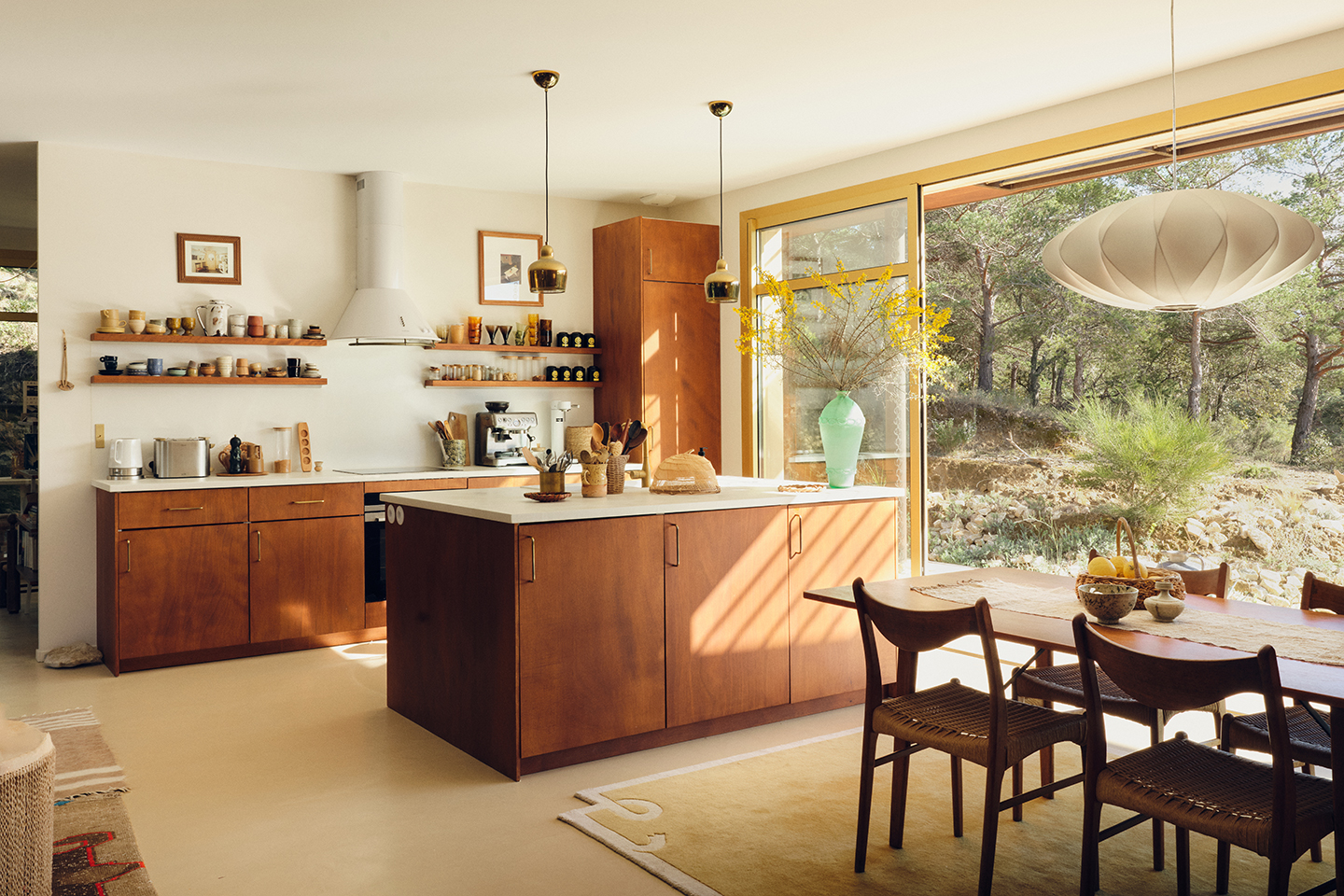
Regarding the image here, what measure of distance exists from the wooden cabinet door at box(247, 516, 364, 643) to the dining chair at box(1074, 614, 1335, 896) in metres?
4.22

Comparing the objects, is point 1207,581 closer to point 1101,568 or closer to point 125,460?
point 1101,568

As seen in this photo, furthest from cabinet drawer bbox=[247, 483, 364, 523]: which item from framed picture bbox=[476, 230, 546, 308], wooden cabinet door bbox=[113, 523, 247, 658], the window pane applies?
the window pane

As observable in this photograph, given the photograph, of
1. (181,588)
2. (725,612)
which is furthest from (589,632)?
(181,588)

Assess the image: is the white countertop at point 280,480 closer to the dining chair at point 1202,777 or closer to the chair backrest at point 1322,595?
the dining chair at point 1202,777

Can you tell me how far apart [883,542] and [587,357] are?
316 cm

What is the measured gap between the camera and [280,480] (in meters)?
5.26

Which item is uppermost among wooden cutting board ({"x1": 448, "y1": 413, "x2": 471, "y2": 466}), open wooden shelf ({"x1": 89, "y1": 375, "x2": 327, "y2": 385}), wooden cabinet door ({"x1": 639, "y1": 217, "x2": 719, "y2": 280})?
wooden cabinet door ({"x1": 639, "y1": 217, "x2": 719, "y2": 280})

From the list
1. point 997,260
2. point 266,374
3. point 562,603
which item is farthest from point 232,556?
point 997,260

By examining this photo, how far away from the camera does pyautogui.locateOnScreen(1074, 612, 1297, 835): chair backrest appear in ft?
6.21

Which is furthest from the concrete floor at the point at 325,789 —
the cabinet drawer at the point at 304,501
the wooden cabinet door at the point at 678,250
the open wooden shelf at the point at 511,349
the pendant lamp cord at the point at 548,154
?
the wooden cabinet door at the point at 678,250

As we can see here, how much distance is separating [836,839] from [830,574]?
1.48 meters

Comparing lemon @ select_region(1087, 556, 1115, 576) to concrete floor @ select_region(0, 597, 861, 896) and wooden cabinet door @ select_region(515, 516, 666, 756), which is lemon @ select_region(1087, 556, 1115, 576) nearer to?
concrete floor @ select_region(0, 597, 861, 896)

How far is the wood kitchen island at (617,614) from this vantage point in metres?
3.43

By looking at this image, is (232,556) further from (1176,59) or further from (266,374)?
(1176,59)
